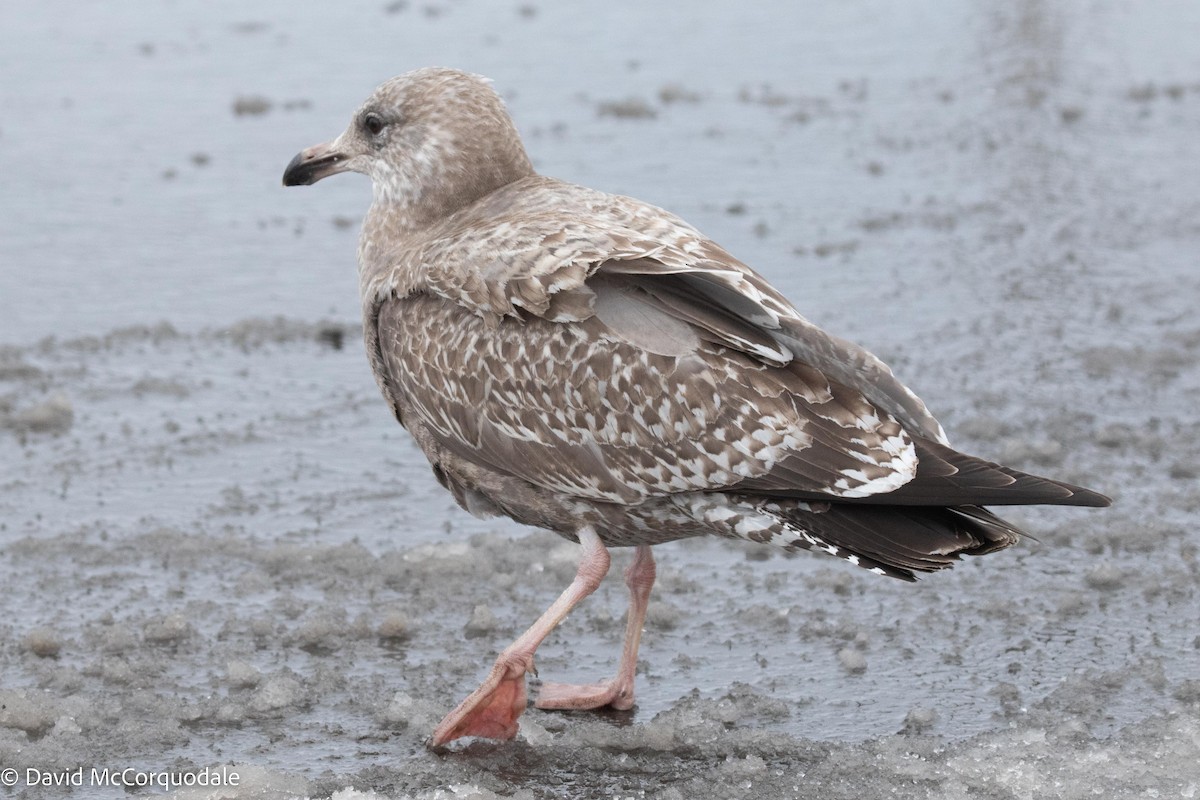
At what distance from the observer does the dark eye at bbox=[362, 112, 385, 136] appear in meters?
5.80

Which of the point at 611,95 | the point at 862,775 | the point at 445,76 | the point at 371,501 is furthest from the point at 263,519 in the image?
the point at 611,95

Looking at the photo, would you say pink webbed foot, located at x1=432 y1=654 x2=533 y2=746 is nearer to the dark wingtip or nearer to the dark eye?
the dark wingtip

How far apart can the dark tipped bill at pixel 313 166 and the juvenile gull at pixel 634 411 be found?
742 millimetres

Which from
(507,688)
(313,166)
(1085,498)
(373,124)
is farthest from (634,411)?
(313,166)

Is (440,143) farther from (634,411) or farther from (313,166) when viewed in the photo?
(634,411)

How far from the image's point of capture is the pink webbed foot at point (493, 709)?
4.84m

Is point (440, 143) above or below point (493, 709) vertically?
above

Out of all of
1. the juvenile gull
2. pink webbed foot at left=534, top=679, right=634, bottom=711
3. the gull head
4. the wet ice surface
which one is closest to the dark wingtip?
the juvenile gull

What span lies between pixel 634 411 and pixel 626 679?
91 cm

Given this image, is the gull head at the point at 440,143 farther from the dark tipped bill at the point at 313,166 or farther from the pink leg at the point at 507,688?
the pink leg at the point at 507,688

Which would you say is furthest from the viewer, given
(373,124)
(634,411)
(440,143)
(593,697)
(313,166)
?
(313,166)

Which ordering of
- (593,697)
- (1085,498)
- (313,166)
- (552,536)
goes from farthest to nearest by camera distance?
1. (552,536)
2. (313,166)
3. (593,697)
4. (1085,498)

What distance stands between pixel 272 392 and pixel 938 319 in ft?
10.6

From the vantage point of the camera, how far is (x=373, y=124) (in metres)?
5.82
